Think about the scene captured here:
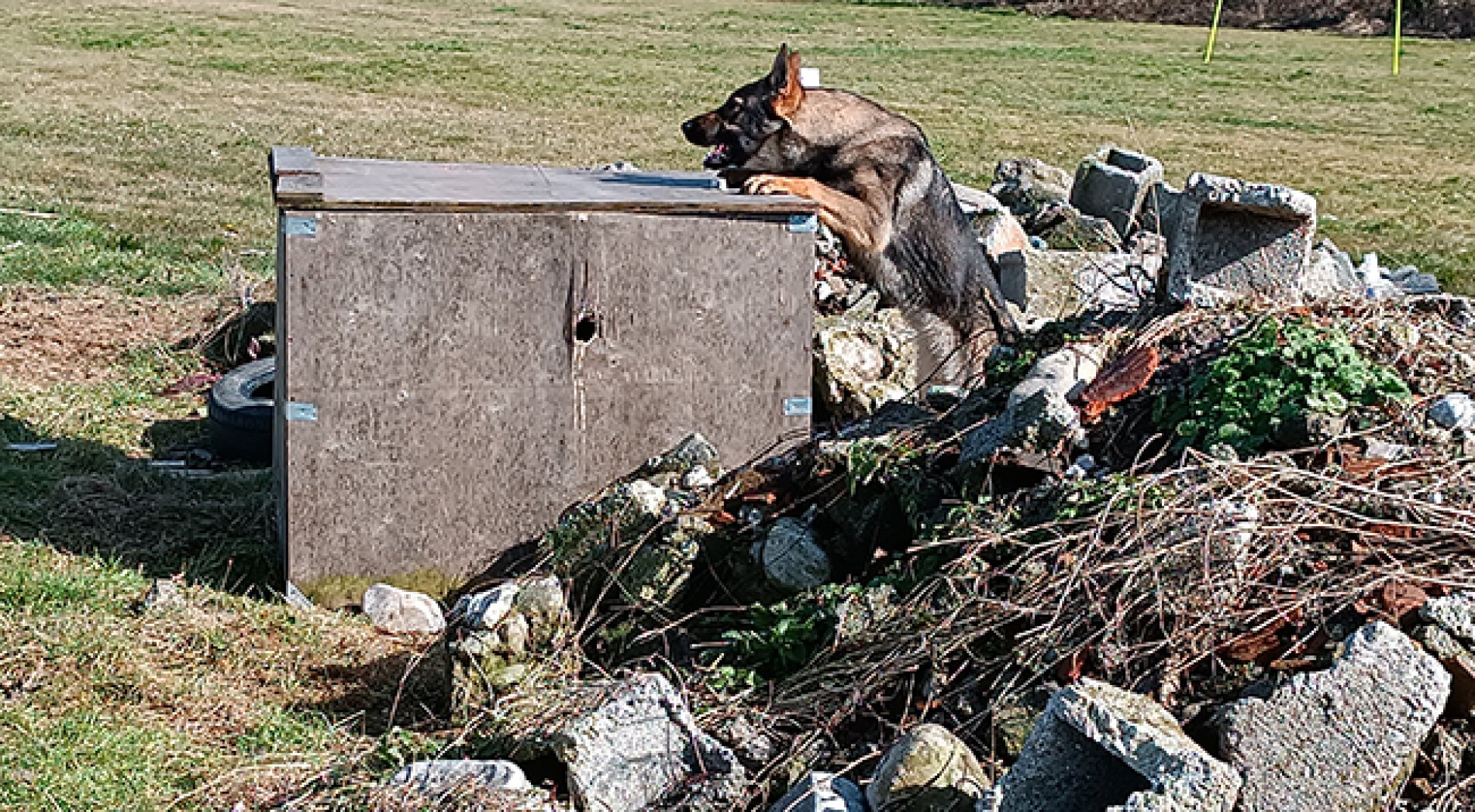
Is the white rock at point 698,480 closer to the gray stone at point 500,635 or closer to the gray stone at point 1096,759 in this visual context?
the gray stone at point 500,635

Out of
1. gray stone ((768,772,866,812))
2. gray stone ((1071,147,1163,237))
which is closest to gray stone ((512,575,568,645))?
gray stone ((768,772,866,812))

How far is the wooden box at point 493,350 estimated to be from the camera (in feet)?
18.1

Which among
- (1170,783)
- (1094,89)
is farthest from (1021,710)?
(1094,89)

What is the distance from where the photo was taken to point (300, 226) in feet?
Result: 17.7

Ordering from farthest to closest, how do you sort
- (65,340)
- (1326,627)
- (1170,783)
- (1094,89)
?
(1094,89)
(65,340)
(1326,627)
(1170,783)

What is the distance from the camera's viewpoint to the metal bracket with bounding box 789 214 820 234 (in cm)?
590

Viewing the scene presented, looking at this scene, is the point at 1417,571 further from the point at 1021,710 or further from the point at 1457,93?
the point at 1457,93

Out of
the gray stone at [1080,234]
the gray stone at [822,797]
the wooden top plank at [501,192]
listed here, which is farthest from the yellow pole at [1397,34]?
the gray stone at [822,797]

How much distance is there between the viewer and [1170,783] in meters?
3.35

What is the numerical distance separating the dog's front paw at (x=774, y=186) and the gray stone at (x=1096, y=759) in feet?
10.0

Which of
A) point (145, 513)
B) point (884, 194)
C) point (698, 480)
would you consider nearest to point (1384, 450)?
point (698, 480)

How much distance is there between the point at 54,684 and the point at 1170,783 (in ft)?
9.75

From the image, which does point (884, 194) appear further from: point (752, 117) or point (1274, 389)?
point (1274, 389)

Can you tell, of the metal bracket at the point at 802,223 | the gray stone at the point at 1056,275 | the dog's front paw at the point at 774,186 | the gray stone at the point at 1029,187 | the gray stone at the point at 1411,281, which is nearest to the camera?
the metal bracket at the point at 802,223
